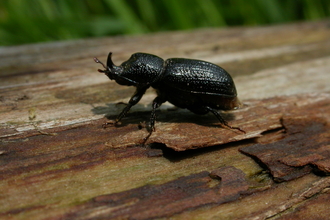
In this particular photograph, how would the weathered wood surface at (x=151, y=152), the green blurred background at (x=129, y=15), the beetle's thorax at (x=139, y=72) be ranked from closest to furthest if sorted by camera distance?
the weathered wood surface at (x=151, y=152) → the beetle's thorax at (x=139, y=72) → the green blurred background at (x=129, y=15)

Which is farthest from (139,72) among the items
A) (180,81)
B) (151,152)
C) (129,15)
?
(129,15)

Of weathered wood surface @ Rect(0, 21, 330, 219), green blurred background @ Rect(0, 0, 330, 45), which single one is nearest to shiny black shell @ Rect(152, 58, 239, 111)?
weathered wood surface @ Rect(0, 21, 330, 219)

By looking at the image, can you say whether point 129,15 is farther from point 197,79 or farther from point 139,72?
point 197,79

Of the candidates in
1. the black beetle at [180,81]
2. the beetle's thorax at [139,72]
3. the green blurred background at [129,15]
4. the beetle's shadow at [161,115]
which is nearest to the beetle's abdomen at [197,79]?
the black beetle at [180,81]

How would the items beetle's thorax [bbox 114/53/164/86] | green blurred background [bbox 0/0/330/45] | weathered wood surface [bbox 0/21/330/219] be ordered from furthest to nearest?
green blurred background [bbox 0/0/330/45] < beetle's thorax [bbox 114/53/164/86] < weathered wood surface [bbox 0/21/330/219]

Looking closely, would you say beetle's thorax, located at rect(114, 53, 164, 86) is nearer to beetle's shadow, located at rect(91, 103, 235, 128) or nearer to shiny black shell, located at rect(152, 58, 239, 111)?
shiny black shell, located at rect(152, 58, 239, 111)

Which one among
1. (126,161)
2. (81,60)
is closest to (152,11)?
(81,60)

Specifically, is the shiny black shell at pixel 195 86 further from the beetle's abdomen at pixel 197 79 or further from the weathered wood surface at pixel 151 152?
the weathered wood surface at pixel 151 152

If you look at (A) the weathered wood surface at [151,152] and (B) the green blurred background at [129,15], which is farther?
(B) the green blurred background at [129,15]
